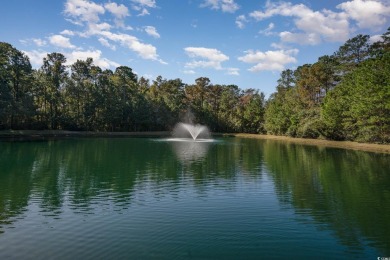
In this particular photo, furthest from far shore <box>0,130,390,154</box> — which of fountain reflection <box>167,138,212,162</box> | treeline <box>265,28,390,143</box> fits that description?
fountain reflection <box>167,138,212,162</box>

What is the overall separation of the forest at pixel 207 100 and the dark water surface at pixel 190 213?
24595 mm

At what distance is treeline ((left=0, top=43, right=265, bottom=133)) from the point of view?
63781 millimetres

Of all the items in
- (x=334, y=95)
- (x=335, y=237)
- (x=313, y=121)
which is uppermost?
(x=334, y=95)

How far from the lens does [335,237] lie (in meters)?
11.0

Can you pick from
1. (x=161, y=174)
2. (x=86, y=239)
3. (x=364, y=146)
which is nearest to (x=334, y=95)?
(x=364, y=146)

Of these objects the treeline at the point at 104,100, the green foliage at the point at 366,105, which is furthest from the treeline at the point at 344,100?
the treeline at the point at 104,100

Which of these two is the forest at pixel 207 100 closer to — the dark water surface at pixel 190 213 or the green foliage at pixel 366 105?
the green foliage at pixel 366 105

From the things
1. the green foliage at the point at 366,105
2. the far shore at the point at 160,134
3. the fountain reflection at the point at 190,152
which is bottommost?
the fountain reflection at the point at 190,152

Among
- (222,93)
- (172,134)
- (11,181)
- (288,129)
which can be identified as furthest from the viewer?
(222,93)

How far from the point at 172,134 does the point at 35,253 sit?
75561 millimetres

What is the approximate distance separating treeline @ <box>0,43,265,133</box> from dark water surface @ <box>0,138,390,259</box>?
45375mm

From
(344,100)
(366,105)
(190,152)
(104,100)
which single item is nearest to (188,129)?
(104,100)

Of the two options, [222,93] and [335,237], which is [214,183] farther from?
[222,93]

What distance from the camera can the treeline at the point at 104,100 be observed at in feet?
209
